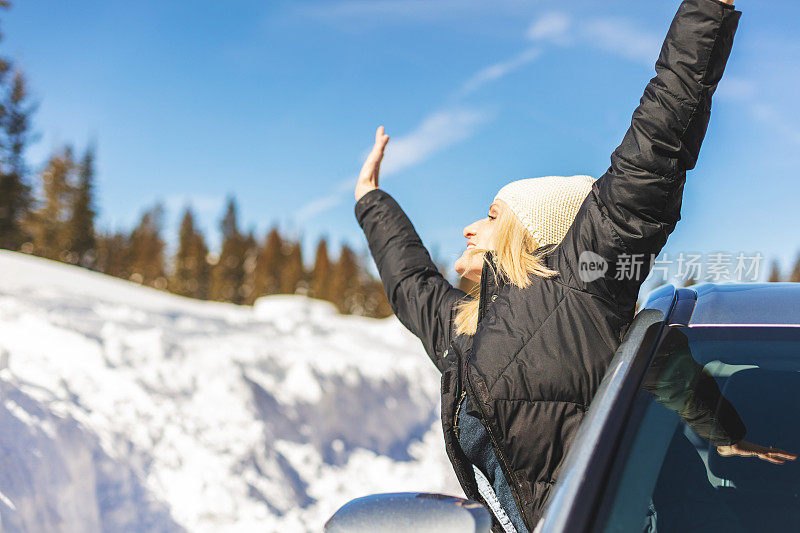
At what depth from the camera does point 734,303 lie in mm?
1720

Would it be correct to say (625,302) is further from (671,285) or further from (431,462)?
(431,462)

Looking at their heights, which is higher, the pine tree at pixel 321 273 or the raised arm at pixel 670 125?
the raised arm at pixel 670 125

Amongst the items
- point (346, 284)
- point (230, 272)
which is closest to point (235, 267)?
point (230, 272)

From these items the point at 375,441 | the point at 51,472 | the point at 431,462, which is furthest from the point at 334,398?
the point at 51,472

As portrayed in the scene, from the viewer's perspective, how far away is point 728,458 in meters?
1.96

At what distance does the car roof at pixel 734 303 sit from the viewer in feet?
5.32

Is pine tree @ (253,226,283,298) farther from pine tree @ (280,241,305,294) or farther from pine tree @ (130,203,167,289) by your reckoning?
pine tree @ (130,203,167,289)

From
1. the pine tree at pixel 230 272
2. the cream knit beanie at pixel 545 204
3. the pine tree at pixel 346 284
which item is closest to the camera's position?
the cream knit beanie at pixel 545 204

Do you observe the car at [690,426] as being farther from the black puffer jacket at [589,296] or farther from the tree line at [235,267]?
the tree line at [235,267]

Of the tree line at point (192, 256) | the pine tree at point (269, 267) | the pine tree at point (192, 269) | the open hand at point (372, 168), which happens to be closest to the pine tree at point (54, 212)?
the tree line at point (192, 256)

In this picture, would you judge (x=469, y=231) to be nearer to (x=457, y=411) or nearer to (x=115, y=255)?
(x=457, y=411)

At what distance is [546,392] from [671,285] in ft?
1.86

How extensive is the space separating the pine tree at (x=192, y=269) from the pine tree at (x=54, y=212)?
13.9 metres

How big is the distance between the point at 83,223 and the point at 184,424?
44.7 meters
